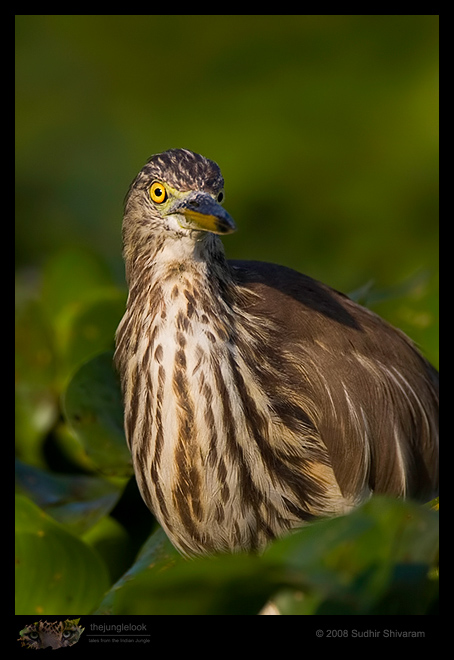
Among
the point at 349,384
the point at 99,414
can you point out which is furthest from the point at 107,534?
the point at 349,384

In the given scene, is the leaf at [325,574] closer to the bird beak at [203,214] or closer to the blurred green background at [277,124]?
the bird beak at [203,214]

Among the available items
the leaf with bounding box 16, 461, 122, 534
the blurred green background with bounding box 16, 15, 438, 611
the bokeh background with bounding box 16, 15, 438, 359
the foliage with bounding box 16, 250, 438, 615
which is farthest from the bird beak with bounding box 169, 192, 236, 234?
the bokeh background with bounding box 16, 15, 438, 359

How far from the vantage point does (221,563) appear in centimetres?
179

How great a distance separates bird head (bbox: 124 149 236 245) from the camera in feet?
7.20

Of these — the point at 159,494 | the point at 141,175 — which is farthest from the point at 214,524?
the point at 141,175

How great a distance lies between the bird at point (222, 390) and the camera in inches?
92.1

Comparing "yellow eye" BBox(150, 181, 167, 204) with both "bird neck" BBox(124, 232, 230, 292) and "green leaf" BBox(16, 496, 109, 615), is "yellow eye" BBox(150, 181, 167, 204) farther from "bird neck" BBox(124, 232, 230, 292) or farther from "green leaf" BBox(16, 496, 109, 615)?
"green leaf" BBox(16, 496, 109, 615)

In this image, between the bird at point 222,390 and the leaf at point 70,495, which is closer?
the bird at point 222,390

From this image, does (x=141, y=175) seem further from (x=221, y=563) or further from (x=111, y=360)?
(x=221, y=563)
